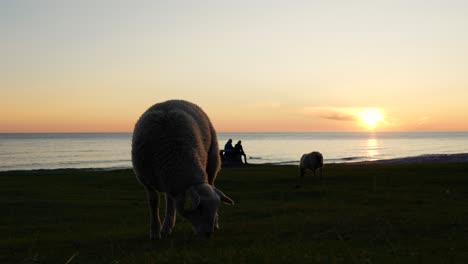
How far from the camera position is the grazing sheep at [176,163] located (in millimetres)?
8883

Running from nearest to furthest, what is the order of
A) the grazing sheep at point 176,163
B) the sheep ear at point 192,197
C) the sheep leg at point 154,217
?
the sheep ear at point 192,197 < the grazing sheep at point 176,163 < the sheep leg at point 154,217

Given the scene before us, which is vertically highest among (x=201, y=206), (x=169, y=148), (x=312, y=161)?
(x=169, y=148)

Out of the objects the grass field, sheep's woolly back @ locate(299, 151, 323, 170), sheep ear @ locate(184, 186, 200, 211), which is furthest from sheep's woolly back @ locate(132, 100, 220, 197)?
sheep's woolly back @ locate(299, 151, 323, 170)

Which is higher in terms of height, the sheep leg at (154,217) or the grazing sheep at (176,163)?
the grazing sheep at (176,163)

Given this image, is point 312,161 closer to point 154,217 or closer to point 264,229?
point 264,229

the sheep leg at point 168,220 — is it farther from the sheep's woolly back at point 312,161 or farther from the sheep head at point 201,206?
the sheep's woolly back at point 312,161

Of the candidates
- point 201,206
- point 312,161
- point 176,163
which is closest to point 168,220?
point 176,163

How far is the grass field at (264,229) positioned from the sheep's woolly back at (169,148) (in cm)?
114

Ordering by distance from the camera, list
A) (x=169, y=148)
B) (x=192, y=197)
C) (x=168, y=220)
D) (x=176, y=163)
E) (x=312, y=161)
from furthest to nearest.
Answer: (x=312, y=161) < (x=168, y=220) < (x=169, y=148) < (x=176, y=163) < (x=192, y=197)

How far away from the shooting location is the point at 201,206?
8.77 meters

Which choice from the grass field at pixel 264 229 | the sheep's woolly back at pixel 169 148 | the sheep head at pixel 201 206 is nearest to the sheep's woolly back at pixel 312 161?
the grass field at pixel 264 229

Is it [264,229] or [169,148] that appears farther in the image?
[264,229]

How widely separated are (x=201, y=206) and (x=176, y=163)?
1.00 m

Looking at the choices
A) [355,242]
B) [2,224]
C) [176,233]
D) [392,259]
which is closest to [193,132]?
[176,233]
